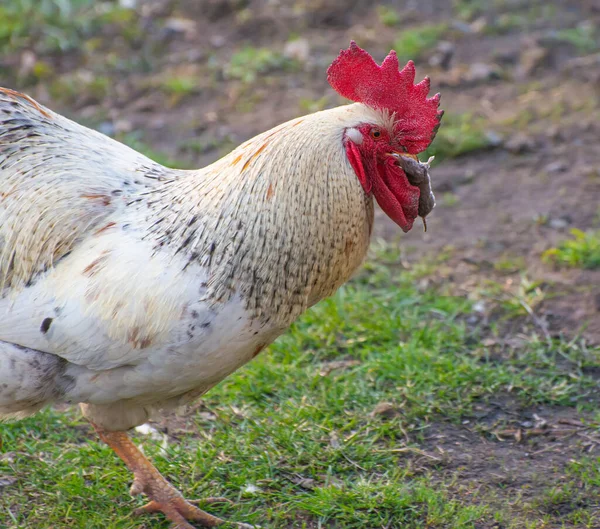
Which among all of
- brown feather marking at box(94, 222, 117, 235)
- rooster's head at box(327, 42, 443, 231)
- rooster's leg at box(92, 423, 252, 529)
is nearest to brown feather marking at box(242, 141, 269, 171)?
rooster's head at box(327, 42, 443, 231)

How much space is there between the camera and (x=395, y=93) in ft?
11.8

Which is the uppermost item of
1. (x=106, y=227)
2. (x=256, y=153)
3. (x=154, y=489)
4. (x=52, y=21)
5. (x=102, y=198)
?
(x=52, y=21)

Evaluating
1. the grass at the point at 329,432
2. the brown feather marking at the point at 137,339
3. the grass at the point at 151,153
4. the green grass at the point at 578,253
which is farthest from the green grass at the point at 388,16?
the brown feather marking at the point at 137,339

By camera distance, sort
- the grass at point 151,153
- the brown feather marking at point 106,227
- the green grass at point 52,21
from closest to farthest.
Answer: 1. the brown feather marking at point 106,227
2. the grass at point 151,153
3. the green grass at point 52,21

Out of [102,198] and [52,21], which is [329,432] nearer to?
[102,198]

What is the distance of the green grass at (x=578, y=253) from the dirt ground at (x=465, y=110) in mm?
67

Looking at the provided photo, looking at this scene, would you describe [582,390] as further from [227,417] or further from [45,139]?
[45,139]

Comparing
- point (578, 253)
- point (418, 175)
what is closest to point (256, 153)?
point (418, 175)

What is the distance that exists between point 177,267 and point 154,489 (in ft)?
3.93

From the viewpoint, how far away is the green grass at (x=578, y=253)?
223 inches


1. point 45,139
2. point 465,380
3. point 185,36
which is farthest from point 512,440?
point 185,36

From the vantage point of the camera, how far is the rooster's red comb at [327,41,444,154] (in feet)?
11.7

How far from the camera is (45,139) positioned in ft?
12.9

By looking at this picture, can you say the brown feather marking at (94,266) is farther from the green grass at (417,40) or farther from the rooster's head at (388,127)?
the green grass at (417,40)
